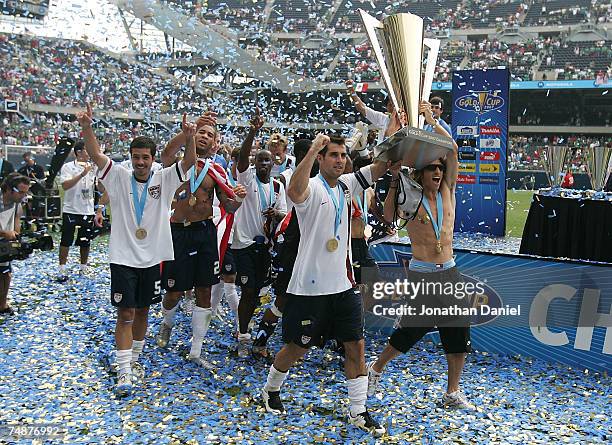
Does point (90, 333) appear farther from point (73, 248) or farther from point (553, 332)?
point (73, 248)

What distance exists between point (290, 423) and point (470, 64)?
42.7 meters

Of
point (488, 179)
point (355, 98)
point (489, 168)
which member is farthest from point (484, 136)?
point (355, 98)

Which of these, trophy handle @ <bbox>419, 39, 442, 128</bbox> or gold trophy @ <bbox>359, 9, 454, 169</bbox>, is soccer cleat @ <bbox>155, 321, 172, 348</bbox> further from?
trophy handle @ <bbox>419, 39, 442, 128</bbox>

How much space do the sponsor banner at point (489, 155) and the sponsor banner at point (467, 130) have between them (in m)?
0.49

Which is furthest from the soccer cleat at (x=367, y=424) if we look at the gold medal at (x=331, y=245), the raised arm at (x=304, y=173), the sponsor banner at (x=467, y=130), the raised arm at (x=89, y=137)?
the sponsor banner at (x=467, y=130)

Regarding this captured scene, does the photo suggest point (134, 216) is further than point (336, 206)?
Yes

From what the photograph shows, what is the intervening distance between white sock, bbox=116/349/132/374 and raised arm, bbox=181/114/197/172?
1.51m

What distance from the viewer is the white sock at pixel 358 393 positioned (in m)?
4.18

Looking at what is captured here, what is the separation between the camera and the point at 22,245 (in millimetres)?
7199

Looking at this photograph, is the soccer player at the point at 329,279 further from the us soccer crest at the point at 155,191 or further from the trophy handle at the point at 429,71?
the us soccer crest at the point at 155,191

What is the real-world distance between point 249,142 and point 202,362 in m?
1.97

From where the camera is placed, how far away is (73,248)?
11.9 meters

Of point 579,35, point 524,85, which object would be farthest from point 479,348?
point 579,35

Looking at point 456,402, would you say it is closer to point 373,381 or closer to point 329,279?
point 373,381
